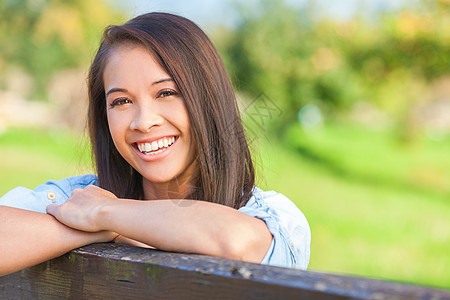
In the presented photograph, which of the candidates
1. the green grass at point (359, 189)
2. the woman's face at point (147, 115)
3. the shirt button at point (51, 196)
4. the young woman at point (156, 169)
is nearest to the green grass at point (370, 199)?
the green grass at point (359, 189)

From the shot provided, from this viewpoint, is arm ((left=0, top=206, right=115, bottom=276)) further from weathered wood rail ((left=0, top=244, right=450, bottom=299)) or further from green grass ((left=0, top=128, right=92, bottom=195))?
green grass ((left=0, top=128, right=92, bottom=195))

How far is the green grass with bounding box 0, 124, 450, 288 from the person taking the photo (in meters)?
6.35

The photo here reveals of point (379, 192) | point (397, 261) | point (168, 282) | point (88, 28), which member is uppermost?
point (88, 28)

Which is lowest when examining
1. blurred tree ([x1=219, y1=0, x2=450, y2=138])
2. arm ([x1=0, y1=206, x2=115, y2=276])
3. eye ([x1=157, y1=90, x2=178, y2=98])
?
arm ([x1=0, y1=206, x2=115, y2=276])

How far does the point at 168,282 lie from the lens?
0.81 metres

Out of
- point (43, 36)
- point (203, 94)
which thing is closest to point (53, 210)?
point (203, 94)

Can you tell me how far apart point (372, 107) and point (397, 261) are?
101 inches

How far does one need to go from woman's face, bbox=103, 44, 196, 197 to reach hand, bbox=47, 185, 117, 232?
33 centimetres

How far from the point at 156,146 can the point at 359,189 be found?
21.1 ft

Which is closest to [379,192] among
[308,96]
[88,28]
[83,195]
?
[308,96]

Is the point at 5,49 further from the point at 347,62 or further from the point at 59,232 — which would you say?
the point at 59,232

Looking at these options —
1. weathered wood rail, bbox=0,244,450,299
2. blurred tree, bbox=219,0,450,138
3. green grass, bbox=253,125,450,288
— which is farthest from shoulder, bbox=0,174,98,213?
blurred tree, bbox=219,0,450,138

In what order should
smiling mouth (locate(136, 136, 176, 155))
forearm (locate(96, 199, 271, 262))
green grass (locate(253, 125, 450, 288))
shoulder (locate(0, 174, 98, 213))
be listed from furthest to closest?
green grass (locate(253, 125, 450, 288)) → smiling mouth (locate(136, 136, 176, 155)) → shoulder (locate(0, 174, 98, 213)) → forearm (locate(96, 199, 271, 262))

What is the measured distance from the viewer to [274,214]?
45.9 inches
